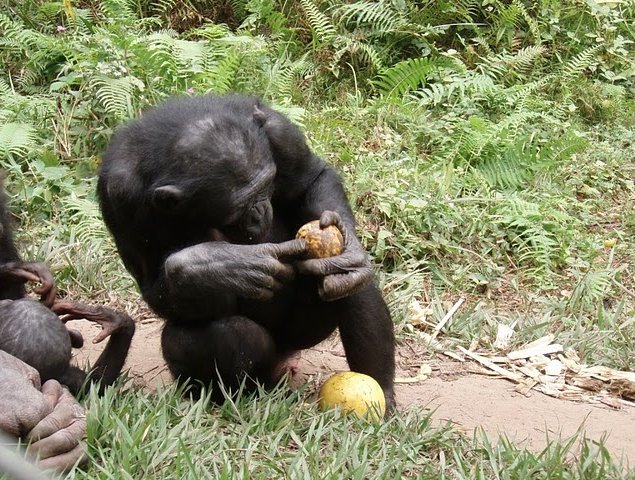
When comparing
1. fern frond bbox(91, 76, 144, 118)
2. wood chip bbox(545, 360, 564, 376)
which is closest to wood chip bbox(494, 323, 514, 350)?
wood chip bbox(545, 360, 564, 376)

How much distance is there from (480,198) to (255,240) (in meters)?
4.26

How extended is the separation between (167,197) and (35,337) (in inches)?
35.3

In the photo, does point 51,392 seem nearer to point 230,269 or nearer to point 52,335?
point 52,335

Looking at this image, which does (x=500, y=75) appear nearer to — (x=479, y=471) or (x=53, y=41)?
(x=53, y=41)

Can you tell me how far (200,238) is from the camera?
13.8 ft

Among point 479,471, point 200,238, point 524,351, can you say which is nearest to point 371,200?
point 524,351

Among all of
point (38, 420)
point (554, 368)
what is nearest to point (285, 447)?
point (38, 420)

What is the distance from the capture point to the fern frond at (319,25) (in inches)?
409

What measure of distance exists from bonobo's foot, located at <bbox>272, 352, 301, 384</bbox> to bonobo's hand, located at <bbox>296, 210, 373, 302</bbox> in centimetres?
89

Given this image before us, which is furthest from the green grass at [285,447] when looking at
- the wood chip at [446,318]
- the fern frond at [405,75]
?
the fern frond at [405,75]

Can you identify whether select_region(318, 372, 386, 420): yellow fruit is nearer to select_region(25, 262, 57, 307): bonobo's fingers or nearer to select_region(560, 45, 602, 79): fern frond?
select_region(25, 262, 57, 307): bonobo's fingers

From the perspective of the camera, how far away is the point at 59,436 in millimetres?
3332

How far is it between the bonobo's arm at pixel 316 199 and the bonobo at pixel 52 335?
42.8 inches

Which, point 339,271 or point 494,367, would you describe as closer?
point 339,271
